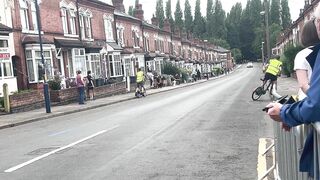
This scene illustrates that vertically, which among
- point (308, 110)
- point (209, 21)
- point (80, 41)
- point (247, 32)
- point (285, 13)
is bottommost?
point (308, 110)

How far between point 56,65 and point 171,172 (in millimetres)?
27696

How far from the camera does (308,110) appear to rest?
2902 mm

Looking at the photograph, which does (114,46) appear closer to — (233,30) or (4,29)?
(4,29)

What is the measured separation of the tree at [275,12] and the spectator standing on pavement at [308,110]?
507ft

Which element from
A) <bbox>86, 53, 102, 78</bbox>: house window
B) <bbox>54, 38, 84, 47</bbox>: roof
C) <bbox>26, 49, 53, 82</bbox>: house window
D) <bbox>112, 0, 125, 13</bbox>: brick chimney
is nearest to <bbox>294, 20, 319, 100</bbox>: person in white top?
<bbox>26, 49, 53, 82</bbox>: house window

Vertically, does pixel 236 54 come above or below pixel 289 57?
below

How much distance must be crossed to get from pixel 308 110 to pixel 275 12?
156457 mm

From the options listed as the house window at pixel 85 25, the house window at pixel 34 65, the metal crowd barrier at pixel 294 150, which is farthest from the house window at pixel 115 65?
the metal crowd barrier at pixel 294 150

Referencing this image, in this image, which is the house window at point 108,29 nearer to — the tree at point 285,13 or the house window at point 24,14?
the house window at point 24,14

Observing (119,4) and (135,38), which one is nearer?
(135,38)

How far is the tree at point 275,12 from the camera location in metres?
153

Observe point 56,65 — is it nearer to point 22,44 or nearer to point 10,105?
point 22,44

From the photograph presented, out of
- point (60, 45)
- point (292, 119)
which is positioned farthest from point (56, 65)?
point (292, 119)

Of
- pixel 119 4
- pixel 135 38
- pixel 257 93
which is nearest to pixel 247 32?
→ pixel 119 4
